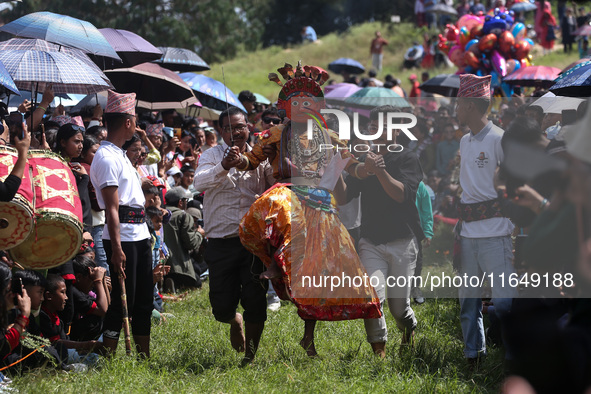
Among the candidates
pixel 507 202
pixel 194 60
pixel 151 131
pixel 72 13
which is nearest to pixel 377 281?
pixel 507 202

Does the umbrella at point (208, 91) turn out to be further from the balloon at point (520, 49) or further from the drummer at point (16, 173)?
the balloon at point (520, 49)

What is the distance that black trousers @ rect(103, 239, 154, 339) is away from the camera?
524 centimetres

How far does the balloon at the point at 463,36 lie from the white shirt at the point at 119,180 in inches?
464

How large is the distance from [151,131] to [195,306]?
84.5 inches

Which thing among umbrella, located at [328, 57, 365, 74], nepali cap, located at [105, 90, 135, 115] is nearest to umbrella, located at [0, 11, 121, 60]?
nepali cap, located at [105, 90, 135, 115]

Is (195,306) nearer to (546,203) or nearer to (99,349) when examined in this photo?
(99,349)

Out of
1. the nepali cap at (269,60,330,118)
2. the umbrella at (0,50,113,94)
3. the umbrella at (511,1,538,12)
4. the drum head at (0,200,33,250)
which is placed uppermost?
the umbrella at (511,1,538,12)

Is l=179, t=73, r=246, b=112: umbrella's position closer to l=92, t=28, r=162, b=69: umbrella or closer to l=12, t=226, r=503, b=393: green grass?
l=92, t=28, r=162, b=69: umbrella

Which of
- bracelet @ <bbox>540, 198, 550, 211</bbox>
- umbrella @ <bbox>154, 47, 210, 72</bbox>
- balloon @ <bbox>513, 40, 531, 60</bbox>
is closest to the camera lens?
bracelet @ <bbox>540, 198, 550, 211</bbox>

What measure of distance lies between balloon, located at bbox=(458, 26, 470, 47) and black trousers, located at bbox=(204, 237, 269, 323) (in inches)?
456

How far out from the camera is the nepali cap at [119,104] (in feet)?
17.5

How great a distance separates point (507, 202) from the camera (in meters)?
5.14

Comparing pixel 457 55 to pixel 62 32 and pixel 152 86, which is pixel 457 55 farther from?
pixel 62 32

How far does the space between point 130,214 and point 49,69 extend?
177 cm
